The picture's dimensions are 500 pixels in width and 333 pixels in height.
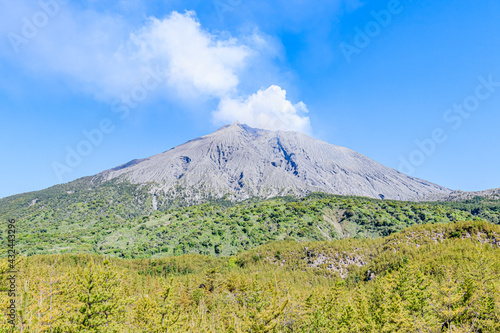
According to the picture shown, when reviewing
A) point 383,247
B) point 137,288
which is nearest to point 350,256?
point 383,247

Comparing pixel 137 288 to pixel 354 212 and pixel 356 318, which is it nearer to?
pixel 356 318

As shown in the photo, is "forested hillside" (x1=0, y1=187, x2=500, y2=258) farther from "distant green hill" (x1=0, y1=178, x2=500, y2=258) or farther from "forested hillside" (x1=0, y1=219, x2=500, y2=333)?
"forested hillside" (x1=0, y1=219, x2=500, y2=333)

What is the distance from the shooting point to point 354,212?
183 m

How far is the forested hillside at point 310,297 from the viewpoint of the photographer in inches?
966

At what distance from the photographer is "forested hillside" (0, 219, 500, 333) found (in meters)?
24.5

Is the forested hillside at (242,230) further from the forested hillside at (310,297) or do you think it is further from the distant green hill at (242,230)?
the forested hillside at (310,297)

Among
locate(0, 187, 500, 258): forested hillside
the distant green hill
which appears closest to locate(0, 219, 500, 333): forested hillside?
locate(0, 187, 500, 258): forested hillside

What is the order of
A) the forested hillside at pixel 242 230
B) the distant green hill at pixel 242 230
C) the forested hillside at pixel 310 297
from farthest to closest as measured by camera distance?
1. the distant green hill at pixel 242 230
2. the forested hillside at pixel 242 230
3. the forested hillside at pixel 310 297

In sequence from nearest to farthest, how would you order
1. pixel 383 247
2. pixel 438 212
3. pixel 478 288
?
1. pixel 478 288
2. pixel 383 247
3. pixel 438 212

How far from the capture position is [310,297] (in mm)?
41938

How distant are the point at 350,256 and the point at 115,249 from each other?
12621cm

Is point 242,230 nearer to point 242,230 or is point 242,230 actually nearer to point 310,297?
point 242,230

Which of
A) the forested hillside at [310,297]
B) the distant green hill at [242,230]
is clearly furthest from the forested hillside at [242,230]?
the forested hillside at [310,297]

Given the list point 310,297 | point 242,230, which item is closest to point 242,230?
point 242,230
